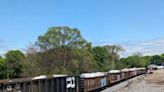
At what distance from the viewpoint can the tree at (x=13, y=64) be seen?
109 m

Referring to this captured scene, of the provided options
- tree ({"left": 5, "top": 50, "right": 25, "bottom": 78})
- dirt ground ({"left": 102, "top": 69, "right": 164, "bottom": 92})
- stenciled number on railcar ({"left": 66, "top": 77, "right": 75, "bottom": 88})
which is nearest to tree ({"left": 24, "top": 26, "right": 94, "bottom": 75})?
tree ({"left": 5, "top": 50, "right": 25, "bottom": 78})

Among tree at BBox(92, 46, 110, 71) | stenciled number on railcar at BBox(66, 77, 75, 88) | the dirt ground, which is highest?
tree at BBox(92, 46, 110, 71)

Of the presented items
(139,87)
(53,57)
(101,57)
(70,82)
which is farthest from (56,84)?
(101,57)

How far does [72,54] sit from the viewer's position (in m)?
95.1

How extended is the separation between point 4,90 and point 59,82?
8980mm

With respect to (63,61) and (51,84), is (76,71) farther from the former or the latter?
(51,84)

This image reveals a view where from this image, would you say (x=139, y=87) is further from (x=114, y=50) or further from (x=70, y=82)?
(x=114, y=50)

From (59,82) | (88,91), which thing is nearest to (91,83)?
(88,91)

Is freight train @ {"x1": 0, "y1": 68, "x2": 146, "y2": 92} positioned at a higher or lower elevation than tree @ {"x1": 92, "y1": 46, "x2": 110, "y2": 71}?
lower

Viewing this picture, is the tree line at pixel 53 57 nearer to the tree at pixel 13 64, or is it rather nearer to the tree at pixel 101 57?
the tree at pixel 13 64

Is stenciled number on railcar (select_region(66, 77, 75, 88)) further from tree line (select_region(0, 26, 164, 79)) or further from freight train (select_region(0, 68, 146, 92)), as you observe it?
tree line (select_region(0, 26, 164, 79))

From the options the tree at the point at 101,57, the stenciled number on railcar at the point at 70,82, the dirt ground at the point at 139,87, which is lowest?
the dirt ground at the point at 139,87

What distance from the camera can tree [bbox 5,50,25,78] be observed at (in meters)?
109

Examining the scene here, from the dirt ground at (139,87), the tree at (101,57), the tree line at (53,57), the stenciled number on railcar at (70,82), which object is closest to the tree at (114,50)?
the tree at (101,57)
